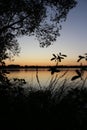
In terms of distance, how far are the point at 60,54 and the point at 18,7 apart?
12.0 meters

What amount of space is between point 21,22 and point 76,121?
15490 mm

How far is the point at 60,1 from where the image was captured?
63.3 ft

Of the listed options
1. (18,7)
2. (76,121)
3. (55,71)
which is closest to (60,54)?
(55,71)

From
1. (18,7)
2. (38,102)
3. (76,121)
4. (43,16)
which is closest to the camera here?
(76,121)

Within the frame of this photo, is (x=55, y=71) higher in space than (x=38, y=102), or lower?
higher

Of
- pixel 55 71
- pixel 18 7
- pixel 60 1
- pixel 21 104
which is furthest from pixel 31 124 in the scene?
pixel 60 1

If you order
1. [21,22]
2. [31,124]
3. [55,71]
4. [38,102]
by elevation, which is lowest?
[31,124]

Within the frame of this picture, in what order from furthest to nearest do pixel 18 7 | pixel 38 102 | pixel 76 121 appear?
pixel 18 7, pixel 38 102, pixel 76 121

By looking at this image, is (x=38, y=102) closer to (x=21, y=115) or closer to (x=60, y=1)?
(x=21, y=115)

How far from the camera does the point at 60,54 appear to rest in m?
6.82

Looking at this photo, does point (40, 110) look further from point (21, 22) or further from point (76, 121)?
point (21, 22)

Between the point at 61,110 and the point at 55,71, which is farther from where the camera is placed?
the point at 55,71

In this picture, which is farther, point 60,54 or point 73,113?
point 60,54

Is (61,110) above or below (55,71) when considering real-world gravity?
below
